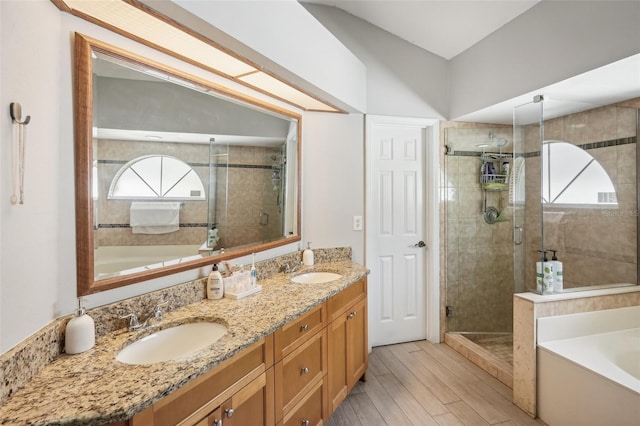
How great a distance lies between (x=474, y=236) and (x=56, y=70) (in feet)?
10.9

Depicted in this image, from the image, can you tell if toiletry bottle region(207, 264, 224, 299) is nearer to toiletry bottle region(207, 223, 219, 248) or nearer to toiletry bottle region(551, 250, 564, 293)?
toiletry bottle region(207, 223, 219, 248)

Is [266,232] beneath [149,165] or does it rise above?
beneath

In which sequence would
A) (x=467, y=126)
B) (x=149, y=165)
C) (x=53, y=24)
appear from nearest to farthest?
(x=53, y=24) < (x=149, y=165) < (x=467, y=126)

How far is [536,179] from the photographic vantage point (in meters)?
2.26

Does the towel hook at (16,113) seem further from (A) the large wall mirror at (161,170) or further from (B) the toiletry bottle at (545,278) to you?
(B) the toiletry bottle at (545,278)

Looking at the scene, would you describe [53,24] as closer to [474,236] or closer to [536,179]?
[536,179]

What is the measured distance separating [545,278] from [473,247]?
103cm

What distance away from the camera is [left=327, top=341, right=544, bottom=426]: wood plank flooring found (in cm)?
196

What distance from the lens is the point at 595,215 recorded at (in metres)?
2.37

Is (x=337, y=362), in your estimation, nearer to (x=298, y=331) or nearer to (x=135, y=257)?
(x=298, y=331)

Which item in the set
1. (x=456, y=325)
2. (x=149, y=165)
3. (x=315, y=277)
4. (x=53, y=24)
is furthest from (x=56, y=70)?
(x=456, y=325)

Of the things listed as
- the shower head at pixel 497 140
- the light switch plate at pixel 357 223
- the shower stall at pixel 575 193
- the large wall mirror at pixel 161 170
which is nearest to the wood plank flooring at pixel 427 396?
the shower stall at pixel 575 193

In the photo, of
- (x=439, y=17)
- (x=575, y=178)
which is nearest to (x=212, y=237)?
(x=439, y=17)

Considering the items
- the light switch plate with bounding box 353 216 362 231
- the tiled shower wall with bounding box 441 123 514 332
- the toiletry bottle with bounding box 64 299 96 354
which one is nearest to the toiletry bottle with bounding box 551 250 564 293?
the tiled shower wall with bounding box 441 123 514 332
